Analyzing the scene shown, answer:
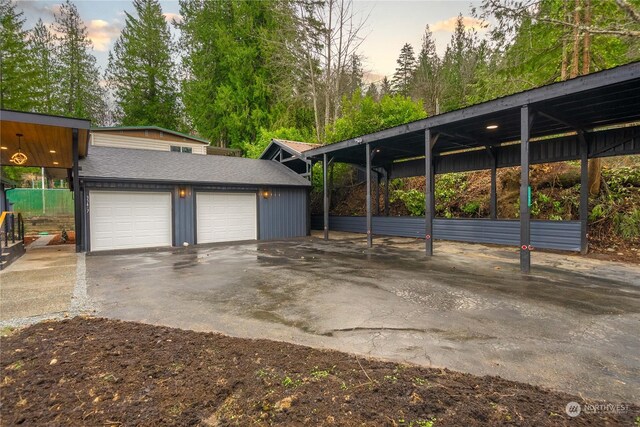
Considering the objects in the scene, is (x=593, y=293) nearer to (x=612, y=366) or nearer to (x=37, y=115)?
(x=612, y=366)

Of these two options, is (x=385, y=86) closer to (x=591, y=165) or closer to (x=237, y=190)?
(x=591, y=165)

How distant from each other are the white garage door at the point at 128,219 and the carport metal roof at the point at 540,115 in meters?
6.35

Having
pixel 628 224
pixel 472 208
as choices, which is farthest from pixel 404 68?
pixel 628 224

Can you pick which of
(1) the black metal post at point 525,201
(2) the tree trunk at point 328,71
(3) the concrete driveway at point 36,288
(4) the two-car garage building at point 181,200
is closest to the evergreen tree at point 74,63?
(4) the two-car garage building at point 181,200

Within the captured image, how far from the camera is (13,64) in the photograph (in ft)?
58.0

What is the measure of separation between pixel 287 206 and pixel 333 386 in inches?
426

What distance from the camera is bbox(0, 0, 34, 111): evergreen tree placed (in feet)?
57.5

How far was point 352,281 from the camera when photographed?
5.45 m

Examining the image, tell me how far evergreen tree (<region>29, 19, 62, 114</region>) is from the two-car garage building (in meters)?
13.5

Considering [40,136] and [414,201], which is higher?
[40,136]

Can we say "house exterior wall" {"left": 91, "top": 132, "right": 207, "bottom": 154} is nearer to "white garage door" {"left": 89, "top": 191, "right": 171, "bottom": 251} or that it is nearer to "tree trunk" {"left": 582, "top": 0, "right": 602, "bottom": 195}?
"white garage door" {"left": 89, "top": 191, "right": 171, "bottom": 251}

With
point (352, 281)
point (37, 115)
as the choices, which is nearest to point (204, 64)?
point (37, 115)

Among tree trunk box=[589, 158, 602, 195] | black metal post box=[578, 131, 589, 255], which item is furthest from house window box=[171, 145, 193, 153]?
tree trunk box=[589, 158, 602, 195]

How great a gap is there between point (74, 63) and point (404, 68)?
30222 mm
